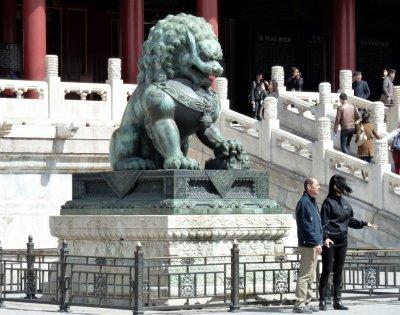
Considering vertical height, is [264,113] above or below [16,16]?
below

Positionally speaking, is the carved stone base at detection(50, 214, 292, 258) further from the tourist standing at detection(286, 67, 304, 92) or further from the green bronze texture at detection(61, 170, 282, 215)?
the tourist standing at detection(286, 67, 304, 92)

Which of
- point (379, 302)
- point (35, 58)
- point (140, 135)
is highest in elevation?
point (35, 58)

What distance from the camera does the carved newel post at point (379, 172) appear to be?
23953 mm

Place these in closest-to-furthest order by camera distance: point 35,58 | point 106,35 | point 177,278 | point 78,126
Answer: point 177,278 → point 78,126 → point 35,58 → point 106,35

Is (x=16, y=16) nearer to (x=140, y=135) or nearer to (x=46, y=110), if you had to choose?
(x=46, y=110)

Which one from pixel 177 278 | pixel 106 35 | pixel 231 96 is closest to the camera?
pixel 177 278

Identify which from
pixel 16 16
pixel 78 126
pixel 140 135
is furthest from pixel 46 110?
pixel 140 135

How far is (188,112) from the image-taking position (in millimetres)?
16469

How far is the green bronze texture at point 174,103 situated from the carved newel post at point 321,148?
8.53 meters

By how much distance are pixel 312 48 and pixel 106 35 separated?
281 inches

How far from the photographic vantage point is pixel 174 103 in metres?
16.4

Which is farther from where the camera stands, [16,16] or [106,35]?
[106,35]

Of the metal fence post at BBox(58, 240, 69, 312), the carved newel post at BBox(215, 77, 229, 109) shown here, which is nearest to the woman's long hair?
the metal fence post at BBox(58, 240, 69, 312)

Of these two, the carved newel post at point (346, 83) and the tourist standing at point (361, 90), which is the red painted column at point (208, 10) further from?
the tourist standing at point (361, 90)
